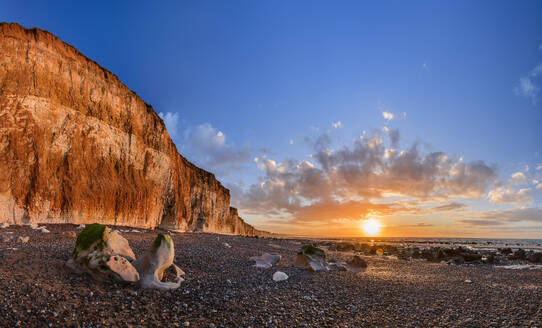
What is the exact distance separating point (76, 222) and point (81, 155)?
243 inches

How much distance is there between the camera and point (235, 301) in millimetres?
6273

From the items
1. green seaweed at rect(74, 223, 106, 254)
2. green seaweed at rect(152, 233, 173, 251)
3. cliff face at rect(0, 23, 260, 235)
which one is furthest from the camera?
cliff face at rect(0, 23, 260, 235)

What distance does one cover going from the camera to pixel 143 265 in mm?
6965

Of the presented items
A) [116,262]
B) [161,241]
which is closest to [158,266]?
[161,241]

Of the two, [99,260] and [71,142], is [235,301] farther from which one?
[71,142]

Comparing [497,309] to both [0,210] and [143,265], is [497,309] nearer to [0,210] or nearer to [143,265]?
[143,265]

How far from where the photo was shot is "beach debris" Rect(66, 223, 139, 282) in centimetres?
625

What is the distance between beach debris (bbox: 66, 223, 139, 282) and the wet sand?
0.19 meters

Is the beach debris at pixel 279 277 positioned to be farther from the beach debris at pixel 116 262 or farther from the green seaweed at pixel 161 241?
the green seaweed at pixel 161 241

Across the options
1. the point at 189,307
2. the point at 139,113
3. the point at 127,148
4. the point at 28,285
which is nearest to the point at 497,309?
the point at 189,307

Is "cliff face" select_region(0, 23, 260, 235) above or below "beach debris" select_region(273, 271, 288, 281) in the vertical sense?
above

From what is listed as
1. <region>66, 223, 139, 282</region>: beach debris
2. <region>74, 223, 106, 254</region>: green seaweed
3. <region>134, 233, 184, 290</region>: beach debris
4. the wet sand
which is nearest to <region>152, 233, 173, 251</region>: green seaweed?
<region>134, 233, 184, 290</region>: beach debris

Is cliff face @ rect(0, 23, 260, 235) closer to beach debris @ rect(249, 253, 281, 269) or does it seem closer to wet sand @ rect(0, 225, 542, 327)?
wet sand @ rect(0, 225, 542, 327)

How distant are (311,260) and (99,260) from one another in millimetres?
8045
